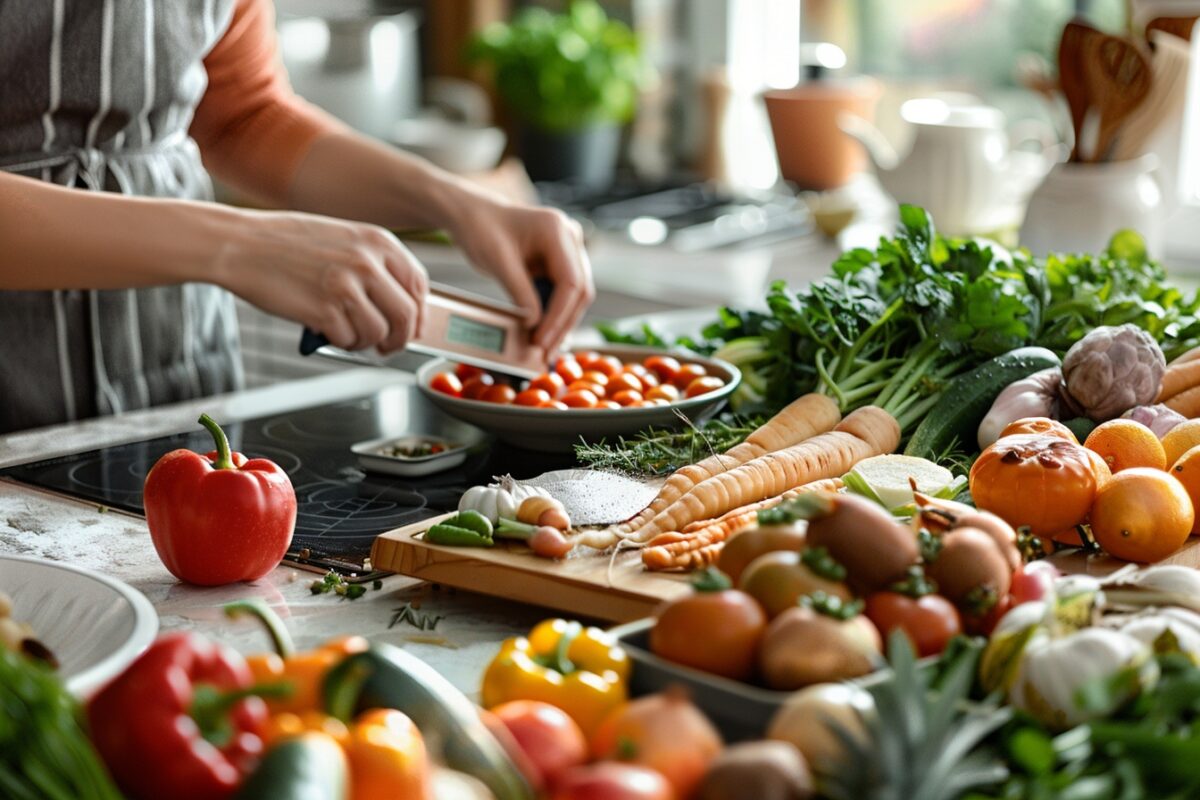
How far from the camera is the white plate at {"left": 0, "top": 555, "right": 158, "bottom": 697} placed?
2.67 feet

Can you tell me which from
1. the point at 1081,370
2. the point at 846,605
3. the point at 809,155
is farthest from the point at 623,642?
the point at 809,155

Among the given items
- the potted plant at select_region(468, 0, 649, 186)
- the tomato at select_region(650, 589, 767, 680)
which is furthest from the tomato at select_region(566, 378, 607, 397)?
the potted plant at select_region(468, 0, 649, 186)

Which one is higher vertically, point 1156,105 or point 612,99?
point 1156,105

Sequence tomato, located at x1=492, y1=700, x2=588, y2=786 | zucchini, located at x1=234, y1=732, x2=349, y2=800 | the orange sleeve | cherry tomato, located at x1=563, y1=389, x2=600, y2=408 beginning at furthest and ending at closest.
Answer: the orange sleeve → cherry tomato, located at x1=563, y1=389, x2=600, y2=408 → tomato, located at x1=492, y1=700, x2=588, y2=786 → zucchini, located at x1=234, y1=732, x2=349, y2=800

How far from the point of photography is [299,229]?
141 centimetres

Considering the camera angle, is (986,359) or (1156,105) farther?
(1156,105)

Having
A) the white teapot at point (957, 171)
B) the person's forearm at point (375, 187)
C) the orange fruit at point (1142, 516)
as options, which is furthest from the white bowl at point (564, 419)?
the white teapot at point (957, 171)

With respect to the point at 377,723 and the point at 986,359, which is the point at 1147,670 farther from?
the point at 986,359

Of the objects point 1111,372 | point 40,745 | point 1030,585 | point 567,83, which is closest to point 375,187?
point 1111,372

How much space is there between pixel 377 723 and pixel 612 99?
3.02m

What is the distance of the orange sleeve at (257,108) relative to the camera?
1942 mm

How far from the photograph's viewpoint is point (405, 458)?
1404 millimetres

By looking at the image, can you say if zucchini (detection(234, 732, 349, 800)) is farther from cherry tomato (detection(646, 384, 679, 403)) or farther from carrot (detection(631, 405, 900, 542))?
cherry tomato (detection(646, 384, 679, 403))

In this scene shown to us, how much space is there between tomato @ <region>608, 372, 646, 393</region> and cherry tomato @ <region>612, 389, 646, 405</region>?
1 cm
